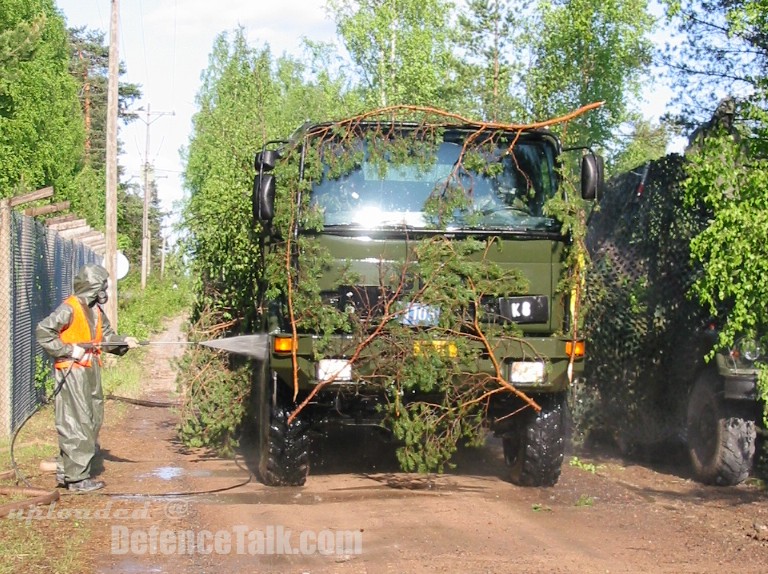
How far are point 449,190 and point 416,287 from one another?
908mm

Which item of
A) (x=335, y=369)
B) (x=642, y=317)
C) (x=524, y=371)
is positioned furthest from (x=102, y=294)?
(x=642, y=317)

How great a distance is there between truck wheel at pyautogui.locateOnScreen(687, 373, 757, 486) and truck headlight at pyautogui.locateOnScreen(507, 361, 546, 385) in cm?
212

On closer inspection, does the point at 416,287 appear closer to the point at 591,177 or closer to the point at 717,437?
the point at 591,177

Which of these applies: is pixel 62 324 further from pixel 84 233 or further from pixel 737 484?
pixel 84 233

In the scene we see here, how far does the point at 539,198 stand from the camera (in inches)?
332

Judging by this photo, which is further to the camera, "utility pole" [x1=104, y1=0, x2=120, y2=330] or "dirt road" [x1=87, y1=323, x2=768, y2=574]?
"utility pole" [x1=104, y1=0, x2=120, y2=330]

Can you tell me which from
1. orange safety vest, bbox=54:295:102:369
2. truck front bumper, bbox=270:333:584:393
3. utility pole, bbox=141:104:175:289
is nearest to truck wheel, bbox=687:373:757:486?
truck front bumper, bbox=270:333:584:393

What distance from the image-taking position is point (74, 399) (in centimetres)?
849

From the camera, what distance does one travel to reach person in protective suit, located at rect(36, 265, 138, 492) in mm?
8359

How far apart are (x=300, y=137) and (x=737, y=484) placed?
475 centimetres

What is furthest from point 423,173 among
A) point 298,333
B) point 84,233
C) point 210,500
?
point 84,233

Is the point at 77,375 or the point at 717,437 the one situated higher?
the point at 77,375

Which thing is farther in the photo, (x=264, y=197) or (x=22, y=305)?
(x=22, y=305)

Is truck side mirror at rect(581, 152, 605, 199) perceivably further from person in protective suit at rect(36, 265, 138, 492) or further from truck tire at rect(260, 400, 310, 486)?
person in protective suit at rect(36, 265, 138, 492)
